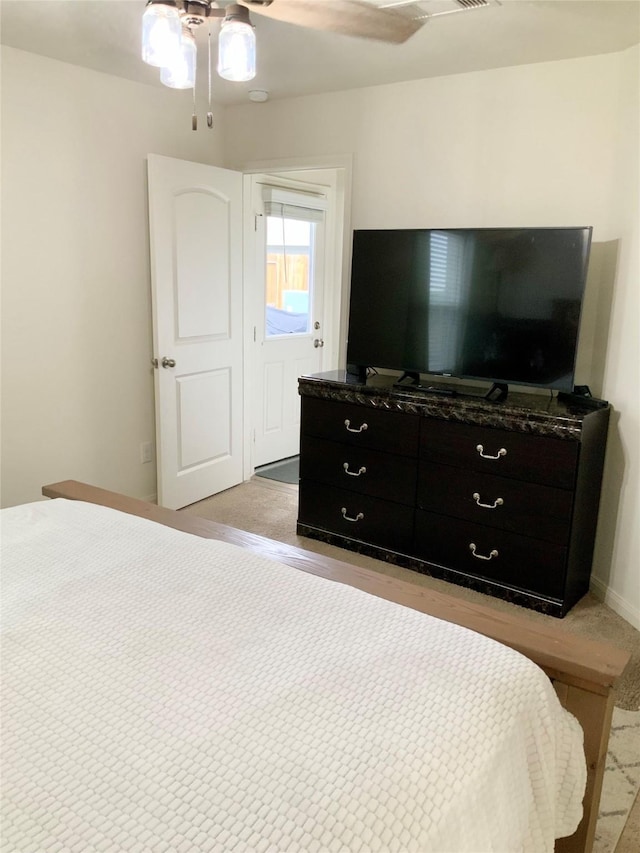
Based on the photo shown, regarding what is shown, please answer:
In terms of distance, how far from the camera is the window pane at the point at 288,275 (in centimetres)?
447

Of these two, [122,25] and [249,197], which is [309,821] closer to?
[122,25]

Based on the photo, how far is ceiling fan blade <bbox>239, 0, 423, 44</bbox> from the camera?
1.58 metres

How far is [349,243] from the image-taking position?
11.9ft

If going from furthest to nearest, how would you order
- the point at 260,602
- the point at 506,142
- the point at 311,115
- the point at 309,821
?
the point at 311,115 < the point at 506,142 < the point at 260,602 < the point at 309,821

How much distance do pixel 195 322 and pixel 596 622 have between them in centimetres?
262

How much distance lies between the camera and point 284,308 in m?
4.65

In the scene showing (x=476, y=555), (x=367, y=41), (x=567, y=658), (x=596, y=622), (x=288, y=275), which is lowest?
(x=596, y=622)

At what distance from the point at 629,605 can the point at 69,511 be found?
231 cm

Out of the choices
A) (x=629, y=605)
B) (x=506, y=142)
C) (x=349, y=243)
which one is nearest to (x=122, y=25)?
(x=349, y=243)

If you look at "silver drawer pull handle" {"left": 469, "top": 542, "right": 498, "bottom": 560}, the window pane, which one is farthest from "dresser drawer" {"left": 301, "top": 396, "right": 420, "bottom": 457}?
the window pane

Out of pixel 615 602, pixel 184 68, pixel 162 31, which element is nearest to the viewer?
pixel 162 31

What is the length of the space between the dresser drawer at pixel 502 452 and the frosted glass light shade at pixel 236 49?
1.71 meters

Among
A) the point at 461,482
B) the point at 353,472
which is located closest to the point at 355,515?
the point at 353,472

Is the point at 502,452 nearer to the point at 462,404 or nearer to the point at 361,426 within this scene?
the point at 462,404
